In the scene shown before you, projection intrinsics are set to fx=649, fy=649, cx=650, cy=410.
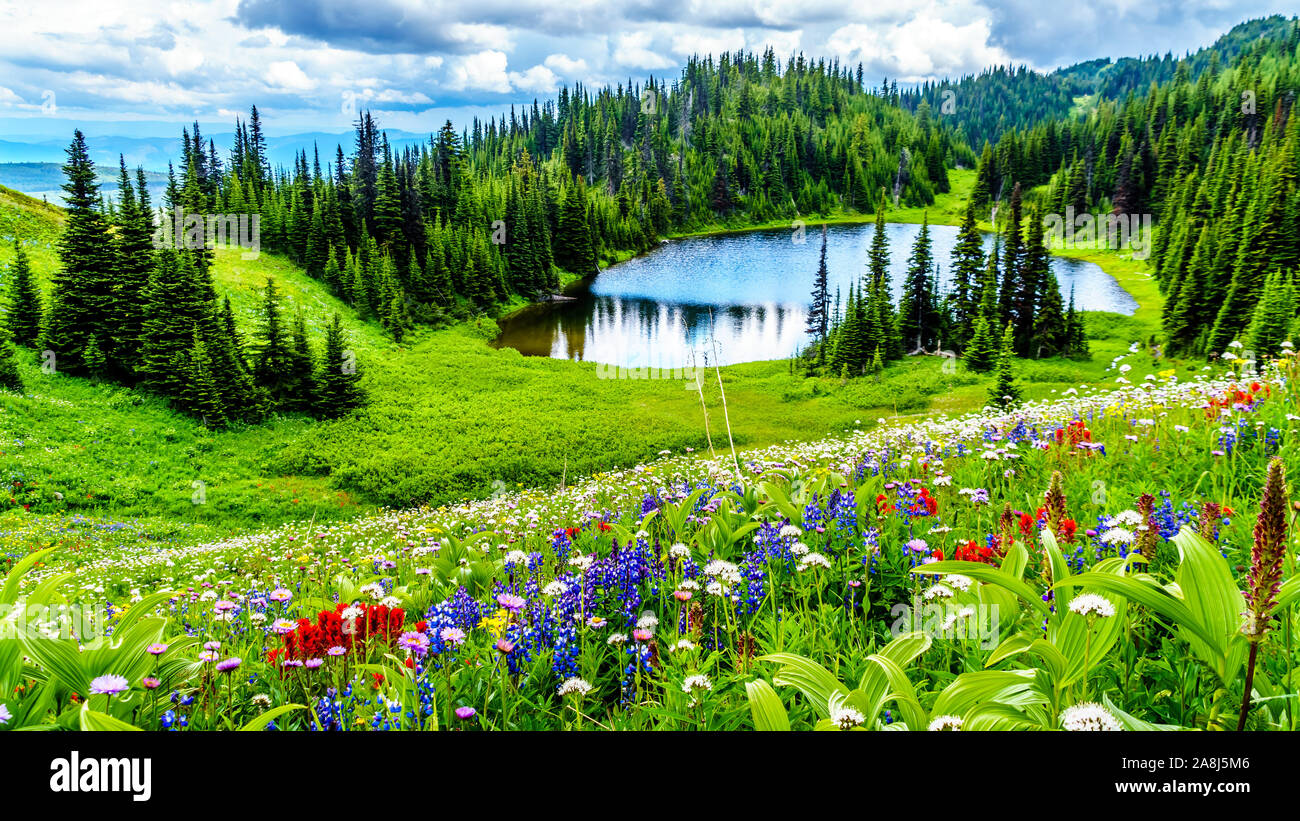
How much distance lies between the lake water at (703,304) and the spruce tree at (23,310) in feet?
110

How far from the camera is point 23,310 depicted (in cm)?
3528

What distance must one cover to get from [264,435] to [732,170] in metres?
147

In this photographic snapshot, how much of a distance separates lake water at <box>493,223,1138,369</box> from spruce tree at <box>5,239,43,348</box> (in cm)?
3355

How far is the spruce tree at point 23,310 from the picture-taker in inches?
1378

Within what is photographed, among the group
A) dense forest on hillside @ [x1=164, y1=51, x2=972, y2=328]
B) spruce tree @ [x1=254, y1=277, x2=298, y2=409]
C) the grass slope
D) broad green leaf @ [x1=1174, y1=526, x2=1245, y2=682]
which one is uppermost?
dense forest on hillside @ [x1=164, y1=51, x2=972, y2=328]

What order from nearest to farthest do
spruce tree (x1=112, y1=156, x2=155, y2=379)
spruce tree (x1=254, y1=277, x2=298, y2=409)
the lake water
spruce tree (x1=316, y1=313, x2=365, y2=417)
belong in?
1. spruce tree (x1=112, y1=156, x2=155, y2=379)
2. spruce tree (x1=254, y1=277, x2=298, y2=409)
3. spruce tree (x1=316, y1=313, x2=365, y2=417)
4. the lake water

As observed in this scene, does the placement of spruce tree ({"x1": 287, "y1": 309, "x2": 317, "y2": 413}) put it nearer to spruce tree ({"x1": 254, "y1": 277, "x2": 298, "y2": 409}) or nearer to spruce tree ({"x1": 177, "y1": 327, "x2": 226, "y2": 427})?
spruce tree ({"x1": 254, "y1": 277, "x2": 298, "y2": 409})

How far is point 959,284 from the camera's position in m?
55.5

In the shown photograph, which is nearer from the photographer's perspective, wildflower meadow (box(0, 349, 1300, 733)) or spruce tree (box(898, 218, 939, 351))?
wildflower meadow (box(0, 349, 1300, 733))

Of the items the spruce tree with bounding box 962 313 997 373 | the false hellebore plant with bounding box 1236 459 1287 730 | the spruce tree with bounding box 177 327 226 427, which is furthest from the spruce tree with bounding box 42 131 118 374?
the spruce tree with bounding box 962 313 997 373

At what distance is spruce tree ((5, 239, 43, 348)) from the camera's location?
3500 cm

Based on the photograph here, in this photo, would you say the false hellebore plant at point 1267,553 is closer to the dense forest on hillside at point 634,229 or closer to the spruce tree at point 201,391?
the dense forest on hillside at point 634,229
